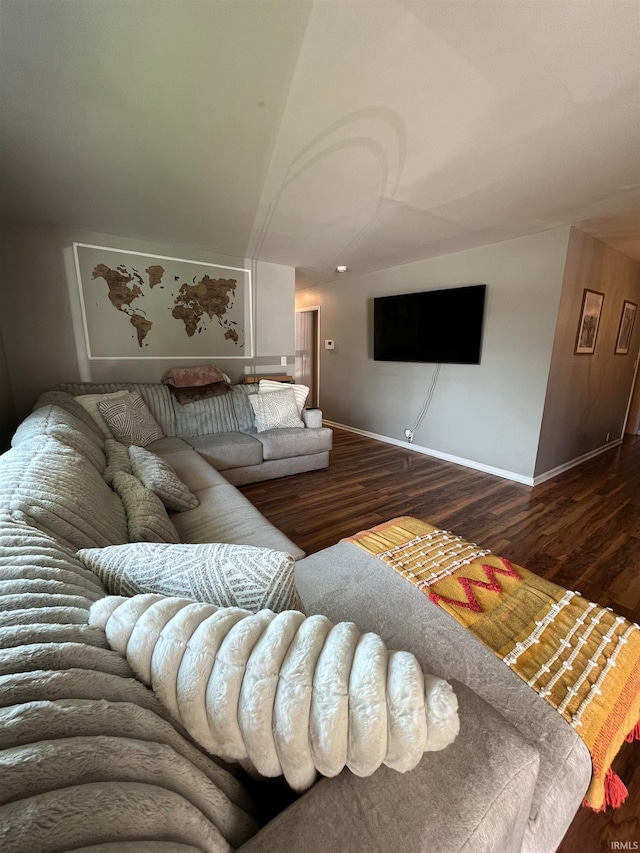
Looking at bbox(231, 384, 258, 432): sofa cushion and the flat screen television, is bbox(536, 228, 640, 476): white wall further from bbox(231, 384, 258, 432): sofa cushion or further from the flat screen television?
bbox(231, 384, 258, 432): sofa cushion

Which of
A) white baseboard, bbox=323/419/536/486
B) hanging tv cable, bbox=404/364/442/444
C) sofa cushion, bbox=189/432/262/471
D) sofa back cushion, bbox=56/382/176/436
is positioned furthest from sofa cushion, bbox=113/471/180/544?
hanging tv cable, bbox=404/364/442/444

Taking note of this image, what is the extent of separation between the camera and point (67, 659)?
440 mm

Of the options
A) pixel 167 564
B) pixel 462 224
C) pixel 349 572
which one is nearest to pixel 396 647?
pixel 349 572

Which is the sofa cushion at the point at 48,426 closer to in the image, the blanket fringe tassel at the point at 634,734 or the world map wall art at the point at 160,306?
the world map wall art at the point at 160,306

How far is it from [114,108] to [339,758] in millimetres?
2228

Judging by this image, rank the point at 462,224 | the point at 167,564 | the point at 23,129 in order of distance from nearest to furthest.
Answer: the point at 167,564
the point at 23,129
the point at 462,224

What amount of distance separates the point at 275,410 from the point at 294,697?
2.93 meters

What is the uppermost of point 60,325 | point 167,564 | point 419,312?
point 419,312

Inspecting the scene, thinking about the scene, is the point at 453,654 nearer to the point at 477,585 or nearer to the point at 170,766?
the point at 477,585

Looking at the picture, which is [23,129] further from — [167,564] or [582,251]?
[582,251]

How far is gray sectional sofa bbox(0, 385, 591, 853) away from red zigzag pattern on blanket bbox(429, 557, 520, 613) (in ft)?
0.46

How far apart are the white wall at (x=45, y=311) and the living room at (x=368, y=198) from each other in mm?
16

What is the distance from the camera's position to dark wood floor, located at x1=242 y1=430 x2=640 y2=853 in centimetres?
192

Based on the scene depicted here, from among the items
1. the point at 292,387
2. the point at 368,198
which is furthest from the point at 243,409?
the point at 368,198
